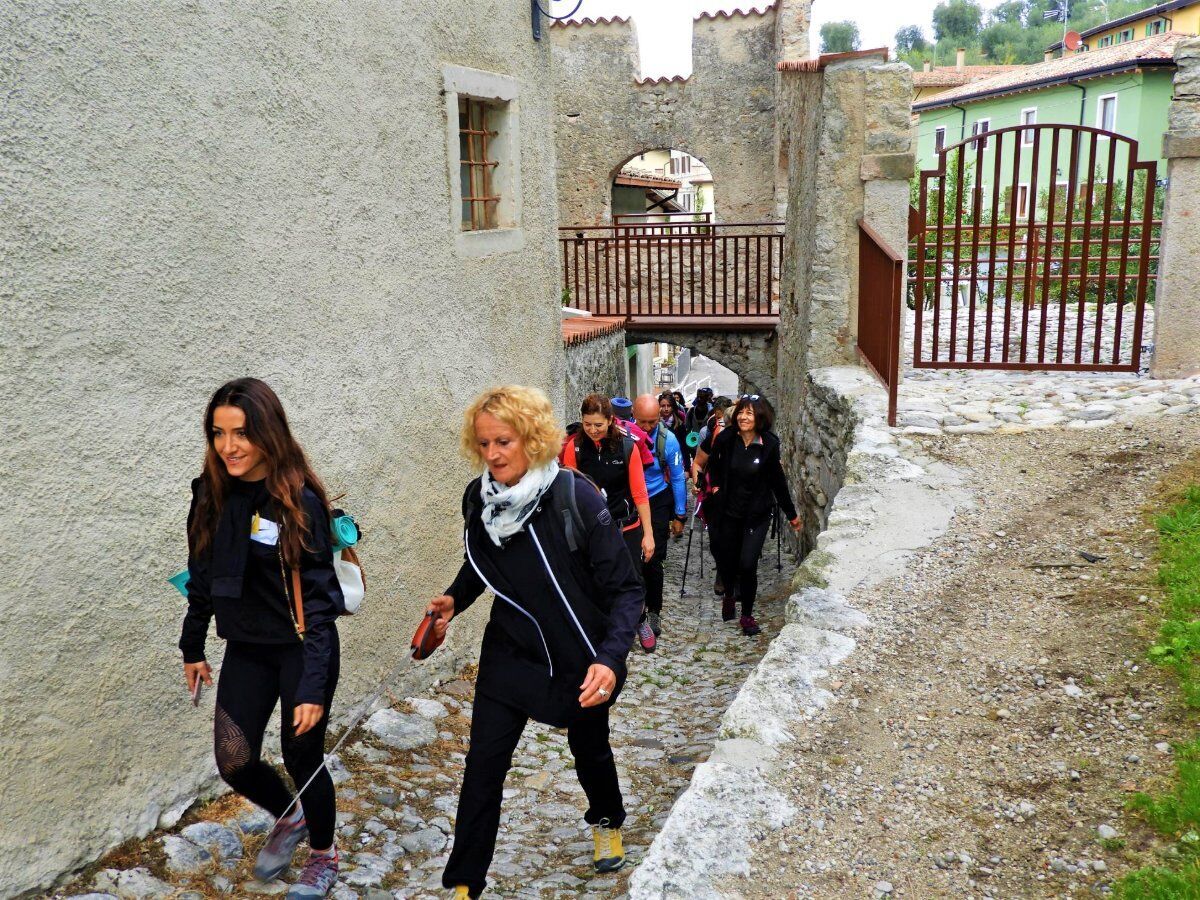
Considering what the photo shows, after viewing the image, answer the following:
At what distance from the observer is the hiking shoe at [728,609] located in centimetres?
765

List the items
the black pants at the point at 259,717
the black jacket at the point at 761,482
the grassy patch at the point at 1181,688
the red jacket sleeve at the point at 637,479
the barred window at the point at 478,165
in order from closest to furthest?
the grassy patch at the point at 1181,688, the black pants at the point at 259,717, the red jacket sleeve at the point at 637,479, the barred window at the point at 478,165, the black jacket at the point at 761,482

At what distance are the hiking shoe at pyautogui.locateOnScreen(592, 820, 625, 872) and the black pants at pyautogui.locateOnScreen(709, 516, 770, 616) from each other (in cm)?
367

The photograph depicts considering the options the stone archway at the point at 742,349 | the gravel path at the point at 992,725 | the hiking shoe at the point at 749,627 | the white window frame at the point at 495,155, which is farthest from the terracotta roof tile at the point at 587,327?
the gravel path at the point at 992,725

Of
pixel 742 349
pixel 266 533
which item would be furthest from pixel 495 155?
pixel 742 349

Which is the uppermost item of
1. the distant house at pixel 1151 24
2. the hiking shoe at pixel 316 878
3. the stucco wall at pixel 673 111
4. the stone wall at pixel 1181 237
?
the distant house at pixel 1151 24

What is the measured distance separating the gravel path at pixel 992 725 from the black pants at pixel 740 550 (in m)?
2.00

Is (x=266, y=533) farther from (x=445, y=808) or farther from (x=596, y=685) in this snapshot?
(x=445, y=808)

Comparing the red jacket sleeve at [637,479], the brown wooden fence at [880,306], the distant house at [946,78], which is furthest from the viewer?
the distant house at [946,78]

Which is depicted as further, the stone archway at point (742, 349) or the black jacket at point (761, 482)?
the stone archway at point (742, 349)

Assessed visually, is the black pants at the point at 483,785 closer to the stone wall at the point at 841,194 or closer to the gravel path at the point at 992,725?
the gravel path at the point at 992,725

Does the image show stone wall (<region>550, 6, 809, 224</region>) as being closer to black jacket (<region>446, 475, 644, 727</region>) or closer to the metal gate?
the metal gate

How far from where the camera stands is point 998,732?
353cm

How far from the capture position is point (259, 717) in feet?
10.4

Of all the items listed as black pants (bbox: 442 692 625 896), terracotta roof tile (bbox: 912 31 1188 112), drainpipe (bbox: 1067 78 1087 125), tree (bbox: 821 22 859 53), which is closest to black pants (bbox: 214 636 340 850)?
black pants (bbox: 442 692 625 896)
